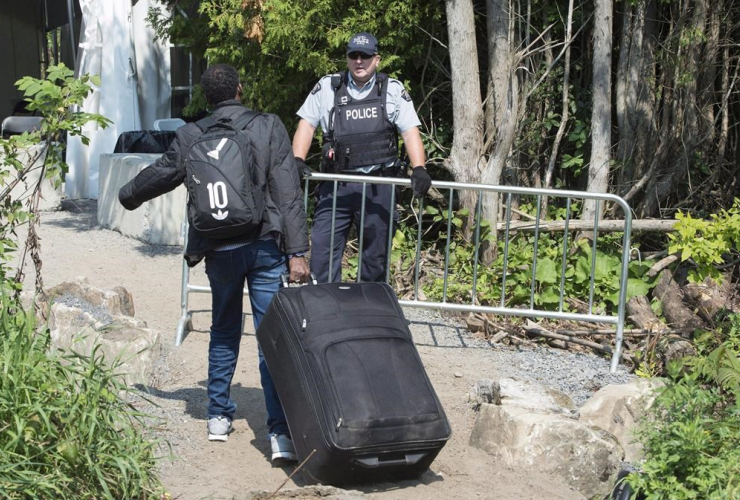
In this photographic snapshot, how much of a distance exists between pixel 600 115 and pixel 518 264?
1.66 meters

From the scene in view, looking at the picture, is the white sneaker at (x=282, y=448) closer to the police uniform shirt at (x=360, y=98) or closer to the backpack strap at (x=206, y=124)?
the backpack strap at (x=206, y=124)

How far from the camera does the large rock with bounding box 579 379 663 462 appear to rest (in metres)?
4.98

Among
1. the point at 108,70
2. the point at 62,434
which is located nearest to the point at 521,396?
the point at 62,434

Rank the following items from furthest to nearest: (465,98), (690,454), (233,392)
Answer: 1. (465,98)
2. (233,392)
3. (690,454)

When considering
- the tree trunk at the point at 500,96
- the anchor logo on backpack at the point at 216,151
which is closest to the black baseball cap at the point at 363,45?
the anchor logo on backpack at the point at 216,151

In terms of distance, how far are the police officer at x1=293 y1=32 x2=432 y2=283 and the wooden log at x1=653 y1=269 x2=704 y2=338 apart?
7.35 feet

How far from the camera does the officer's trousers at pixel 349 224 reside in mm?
6184

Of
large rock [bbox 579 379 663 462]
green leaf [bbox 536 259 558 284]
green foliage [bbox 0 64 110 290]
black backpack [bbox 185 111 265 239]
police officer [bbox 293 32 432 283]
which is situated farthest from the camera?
green leaf [bbox 536 259 558 284]

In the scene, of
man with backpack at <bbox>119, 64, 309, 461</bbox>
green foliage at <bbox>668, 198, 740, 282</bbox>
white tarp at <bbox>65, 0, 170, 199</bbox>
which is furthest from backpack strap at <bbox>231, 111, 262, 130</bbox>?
white tarp at <bbox>65, 0, 170, 199</bbox>

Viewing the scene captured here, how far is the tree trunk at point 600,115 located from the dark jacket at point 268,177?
162 inches

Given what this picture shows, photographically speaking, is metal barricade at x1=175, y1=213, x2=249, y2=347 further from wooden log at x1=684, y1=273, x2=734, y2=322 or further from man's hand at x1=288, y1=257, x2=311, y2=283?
wooden log at x1=684, y1=273, x2=734, y2=322

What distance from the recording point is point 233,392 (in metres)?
5.47

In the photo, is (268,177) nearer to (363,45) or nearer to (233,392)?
(233,392)

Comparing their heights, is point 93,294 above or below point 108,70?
below
